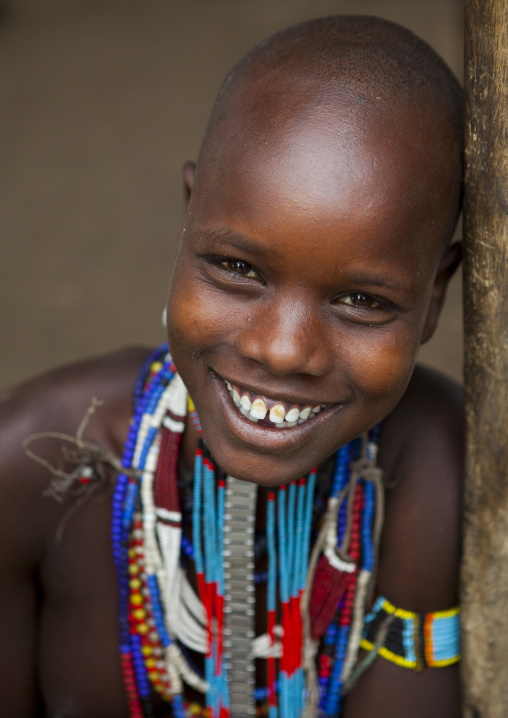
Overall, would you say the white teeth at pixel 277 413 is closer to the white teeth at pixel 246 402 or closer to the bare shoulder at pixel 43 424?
the white teeth at pixel 246 402

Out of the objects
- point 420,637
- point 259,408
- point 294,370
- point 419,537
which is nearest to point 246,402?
point 259,408

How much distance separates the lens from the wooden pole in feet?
4.24

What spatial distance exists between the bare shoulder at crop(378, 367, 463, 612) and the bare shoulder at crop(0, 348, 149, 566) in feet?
→ 1.69

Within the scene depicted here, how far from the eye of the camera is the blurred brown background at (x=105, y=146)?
387cm

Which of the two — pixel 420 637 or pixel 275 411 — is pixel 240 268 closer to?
pixel 275 411

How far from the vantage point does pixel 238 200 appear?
1349mm

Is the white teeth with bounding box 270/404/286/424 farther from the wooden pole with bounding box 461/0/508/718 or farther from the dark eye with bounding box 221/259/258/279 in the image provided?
the wooden pole with bounding box 461/0/508/718

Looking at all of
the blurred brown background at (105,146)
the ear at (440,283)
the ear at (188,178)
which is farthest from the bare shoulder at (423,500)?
the blurred brown background at (105,146)

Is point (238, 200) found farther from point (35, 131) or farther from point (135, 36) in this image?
point (135, 36)

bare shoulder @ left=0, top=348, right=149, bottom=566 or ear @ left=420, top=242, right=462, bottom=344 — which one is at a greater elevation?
ear @ left=420, top=242, right=462, bottom=344

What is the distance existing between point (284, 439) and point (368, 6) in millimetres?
3509

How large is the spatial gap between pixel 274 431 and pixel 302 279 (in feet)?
0.85

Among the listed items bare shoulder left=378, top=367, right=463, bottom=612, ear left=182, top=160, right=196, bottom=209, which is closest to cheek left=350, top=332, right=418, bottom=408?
bare shoulder left=378, top=367, right=463, bottom=612

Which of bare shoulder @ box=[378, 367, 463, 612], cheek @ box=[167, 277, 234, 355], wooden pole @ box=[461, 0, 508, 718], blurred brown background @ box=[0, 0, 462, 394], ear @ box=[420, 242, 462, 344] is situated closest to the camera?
wooden pole @ box=[461, 0, 508, 718]
